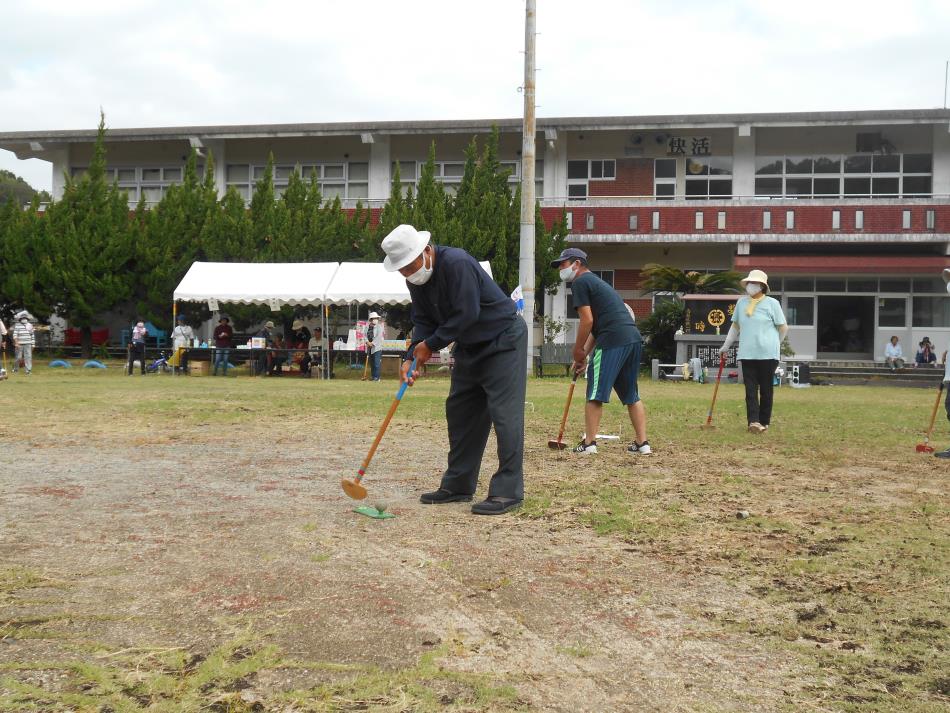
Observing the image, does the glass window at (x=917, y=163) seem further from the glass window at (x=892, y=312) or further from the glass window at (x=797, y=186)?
the glass window at (x=892, y=312)

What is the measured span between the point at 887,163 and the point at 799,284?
537 centimetres

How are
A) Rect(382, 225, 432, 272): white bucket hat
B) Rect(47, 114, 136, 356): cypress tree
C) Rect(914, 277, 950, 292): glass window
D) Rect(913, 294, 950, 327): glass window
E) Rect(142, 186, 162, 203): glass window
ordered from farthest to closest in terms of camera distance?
Rect(142, 186, 162, 203): glass window
Rect(914, 277, 950, 292): glass window
Rect(913, 294, 950, 327): glass window
Rect(47, 114, 136, 356): cypress tree
Rect(382, 225, 432, 272): white bucket hat

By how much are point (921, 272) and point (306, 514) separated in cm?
2970

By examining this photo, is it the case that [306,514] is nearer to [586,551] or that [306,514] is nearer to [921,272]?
[586,551]

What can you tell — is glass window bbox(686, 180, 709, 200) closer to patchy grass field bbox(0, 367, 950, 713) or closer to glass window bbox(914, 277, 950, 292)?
glass window bbox(914, 277, 950, 292)

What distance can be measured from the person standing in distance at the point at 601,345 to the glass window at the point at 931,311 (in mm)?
26683

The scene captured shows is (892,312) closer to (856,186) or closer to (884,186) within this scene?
(884,186)

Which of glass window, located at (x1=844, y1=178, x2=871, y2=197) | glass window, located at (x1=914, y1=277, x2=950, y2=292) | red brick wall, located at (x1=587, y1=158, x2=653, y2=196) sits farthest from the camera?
red brick wall, located at (x1=587, y1=158, x2=653, y2=196)

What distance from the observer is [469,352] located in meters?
5.63

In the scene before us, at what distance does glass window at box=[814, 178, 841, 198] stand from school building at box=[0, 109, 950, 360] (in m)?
0.04

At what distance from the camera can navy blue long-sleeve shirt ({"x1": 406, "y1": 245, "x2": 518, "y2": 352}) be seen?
17.3 feet

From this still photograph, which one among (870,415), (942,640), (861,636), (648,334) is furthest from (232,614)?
(648,334)

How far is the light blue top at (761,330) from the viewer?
10.1 m

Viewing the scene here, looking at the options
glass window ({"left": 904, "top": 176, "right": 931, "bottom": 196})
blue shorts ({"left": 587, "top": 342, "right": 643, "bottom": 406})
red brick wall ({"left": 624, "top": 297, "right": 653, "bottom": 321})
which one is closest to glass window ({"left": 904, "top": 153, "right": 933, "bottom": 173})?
glass window ({"left": 904, "top": 176, "right": 931, "bottom": 196})
